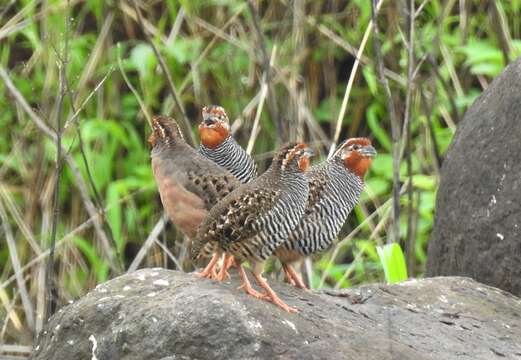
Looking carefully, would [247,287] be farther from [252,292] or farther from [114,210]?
[114,210]

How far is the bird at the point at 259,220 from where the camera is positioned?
13.5ft

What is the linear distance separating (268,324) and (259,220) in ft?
1.44

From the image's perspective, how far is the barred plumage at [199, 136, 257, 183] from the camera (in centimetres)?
536

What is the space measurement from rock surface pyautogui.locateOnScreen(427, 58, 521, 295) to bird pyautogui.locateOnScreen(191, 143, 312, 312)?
1086mm

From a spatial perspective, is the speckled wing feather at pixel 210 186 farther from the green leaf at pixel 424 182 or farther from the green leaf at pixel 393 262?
the green leaf at pixel 424 182

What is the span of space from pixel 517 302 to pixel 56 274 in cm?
300

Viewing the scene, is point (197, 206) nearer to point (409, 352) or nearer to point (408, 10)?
point (409, 352)

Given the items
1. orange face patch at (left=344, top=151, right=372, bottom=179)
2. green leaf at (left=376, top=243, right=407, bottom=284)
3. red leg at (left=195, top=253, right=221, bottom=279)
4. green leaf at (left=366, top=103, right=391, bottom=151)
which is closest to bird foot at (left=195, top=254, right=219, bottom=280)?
red leg at (left=195, top=253, right=221, bottom=279)

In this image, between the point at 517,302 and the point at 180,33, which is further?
the point at 180,33

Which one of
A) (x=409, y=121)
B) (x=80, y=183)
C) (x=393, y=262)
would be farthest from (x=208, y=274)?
(x=80, y=183)

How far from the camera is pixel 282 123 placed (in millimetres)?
6422

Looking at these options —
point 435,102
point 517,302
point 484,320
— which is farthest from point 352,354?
point 435,102

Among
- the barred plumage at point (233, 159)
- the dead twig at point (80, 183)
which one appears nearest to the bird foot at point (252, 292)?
the barred plumage at point (233, 159)

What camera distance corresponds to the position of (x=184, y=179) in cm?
507
